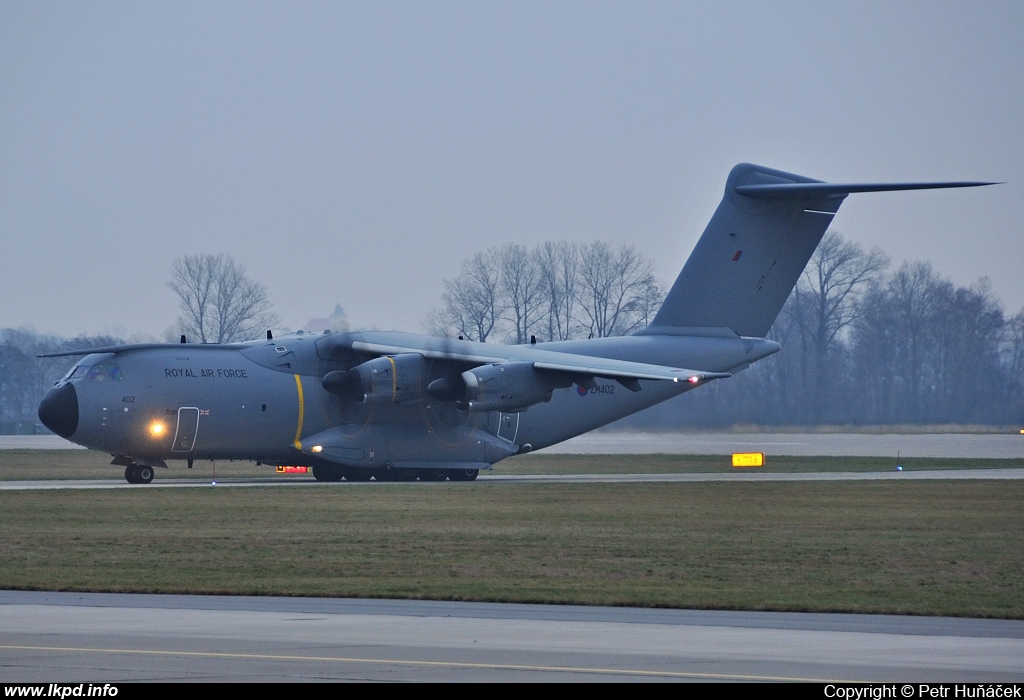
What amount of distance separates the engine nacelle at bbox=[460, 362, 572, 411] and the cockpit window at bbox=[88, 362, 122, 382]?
8.66 metres

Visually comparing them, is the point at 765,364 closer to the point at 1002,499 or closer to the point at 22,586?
the point at 1002,499

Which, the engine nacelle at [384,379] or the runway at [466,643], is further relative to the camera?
the engine nacelle at [384,379]

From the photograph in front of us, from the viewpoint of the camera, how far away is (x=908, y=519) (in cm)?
2409

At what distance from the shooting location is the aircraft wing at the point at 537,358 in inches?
1325

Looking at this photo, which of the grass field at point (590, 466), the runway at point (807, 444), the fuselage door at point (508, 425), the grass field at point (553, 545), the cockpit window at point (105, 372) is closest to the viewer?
the grass field at point (553, 545)

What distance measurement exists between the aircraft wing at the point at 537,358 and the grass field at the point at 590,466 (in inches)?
240

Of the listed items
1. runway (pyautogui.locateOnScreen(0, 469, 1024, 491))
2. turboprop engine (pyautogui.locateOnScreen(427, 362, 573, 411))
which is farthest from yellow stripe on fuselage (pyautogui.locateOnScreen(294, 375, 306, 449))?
turboprop engine (pyautogui.locateOnScreen(427, 362, 573, 411))

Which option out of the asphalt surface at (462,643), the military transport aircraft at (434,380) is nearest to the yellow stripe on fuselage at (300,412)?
the military transport aircraft at (434,380)

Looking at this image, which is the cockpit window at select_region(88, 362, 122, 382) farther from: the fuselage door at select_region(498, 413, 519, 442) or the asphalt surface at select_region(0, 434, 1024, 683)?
the asphalt surface at select_region(0, 434, 1024, 683)

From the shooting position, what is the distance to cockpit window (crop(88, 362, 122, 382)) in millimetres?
33938

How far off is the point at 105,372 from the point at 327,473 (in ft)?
23.1

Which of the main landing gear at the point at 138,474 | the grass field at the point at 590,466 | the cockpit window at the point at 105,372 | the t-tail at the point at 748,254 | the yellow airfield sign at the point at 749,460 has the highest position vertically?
the t-tail at the point at 748,254

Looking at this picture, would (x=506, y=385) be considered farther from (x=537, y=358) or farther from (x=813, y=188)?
(x=813, y=188)

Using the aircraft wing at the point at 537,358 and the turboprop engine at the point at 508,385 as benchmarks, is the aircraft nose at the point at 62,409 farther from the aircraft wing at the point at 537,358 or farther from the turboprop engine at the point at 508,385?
the turboprop engine at the point at 508,385
